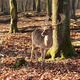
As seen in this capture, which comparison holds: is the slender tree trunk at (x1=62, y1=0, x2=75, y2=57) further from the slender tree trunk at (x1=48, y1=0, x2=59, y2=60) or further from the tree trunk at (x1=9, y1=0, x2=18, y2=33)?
the tree trunk at (x1=9, y1=0, x2=18, y2=33)

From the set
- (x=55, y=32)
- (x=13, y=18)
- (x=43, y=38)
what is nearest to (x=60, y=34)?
(x=55, y=32)

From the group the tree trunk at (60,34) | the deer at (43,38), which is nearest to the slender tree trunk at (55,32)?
the tree trunk at (60,34)

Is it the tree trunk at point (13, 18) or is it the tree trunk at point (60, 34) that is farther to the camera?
the tree trunk at point (13, 18)

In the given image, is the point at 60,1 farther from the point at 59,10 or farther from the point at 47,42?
the point at 47,42

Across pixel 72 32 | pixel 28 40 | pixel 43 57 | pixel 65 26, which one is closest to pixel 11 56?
pixel 43 57

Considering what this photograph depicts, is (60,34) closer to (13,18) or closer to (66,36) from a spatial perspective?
(66,36)

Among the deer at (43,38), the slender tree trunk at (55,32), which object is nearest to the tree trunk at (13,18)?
the deer at (43,38)

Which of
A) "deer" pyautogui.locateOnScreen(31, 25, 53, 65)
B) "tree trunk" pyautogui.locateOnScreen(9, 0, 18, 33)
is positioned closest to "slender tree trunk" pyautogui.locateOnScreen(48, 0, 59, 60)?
"deer" pyautogui.locateOnScreen(31, 25, 53, 65)

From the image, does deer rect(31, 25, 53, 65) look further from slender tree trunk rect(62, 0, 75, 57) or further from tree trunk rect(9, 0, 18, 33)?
Result: tree trunk rect(9, 0, 18, 33)

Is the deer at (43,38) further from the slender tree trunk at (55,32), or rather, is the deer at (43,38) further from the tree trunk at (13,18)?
the tree trunk at (13,18)

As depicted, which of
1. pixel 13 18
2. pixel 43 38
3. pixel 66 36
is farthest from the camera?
pixel 13 18

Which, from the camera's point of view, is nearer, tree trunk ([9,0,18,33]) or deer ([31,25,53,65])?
deer ([31,25,53,65])

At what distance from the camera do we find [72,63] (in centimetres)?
994

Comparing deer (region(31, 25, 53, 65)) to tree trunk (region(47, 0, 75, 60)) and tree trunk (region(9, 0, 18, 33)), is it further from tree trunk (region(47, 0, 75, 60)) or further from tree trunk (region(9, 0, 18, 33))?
tree trunk (region(9, 0, 18, 33))
